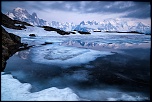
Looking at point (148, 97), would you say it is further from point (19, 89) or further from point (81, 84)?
point (19, 89)

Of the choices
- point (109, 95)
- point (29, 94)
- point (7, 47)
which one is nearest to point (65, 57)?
point (7, 47)

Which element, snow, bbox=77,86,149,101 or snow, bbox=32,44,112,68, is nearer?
snow, bbox=77,86,149,101

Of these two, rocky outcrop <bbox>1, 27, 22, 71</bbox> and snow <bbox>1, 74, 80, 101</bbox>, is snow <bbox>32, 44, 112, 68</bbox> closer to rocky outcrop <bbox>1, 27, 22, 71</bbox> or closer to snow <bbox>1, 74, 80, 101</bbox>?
rocky outcrop <bbox>1, 27, 22, 71</bbox>

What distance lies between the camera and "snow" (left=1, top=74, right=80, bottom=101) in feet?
19.6

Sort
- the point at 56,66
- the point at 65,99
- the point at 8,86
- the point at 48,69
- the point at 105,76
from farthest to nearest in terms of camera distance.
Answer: the point at 56,66, the point at 48,69, the point at 105,76, the point at 8,86, the point at 65,99

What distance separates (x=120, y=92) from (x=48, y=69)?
5.28 metres

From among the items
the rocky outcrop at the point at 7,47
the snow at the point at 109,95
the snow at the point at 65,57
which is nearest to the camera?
the snow at the point at 109,95

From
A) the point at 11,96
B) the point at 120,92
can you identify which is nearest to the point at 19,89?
the point at 11,96

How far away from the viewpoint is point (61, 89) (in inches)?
269

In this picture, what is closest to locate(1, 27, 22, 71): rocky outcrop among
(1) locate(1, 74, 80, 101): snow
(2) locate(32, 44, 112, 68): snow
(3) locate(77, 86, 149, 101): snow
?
(2) locate(32, 44, 112, 68): snow

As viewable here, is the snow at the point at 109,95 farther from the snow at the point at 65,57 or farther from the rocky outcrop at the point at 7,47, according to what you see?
the rocky outcrop at the point at 7,47

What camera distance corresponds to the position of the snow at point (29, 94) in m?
5.97

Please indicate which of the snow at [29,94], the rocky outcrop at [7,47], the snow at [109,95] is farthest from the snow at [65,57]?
the snow at [109,95]

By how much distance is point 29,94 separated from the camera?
639cm
